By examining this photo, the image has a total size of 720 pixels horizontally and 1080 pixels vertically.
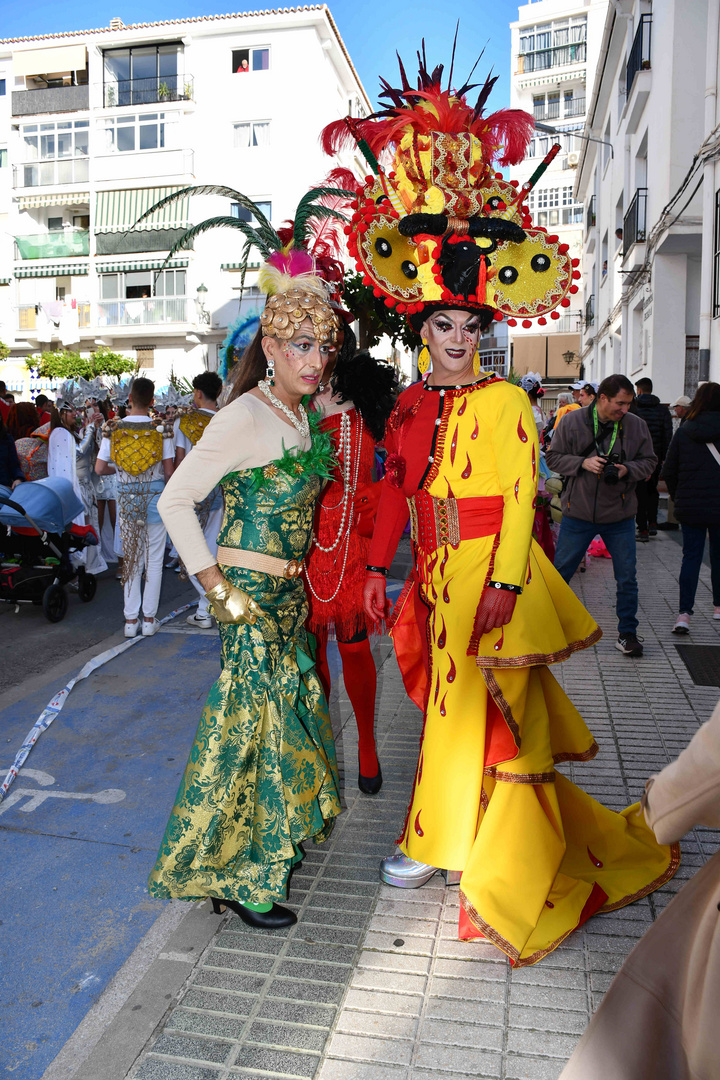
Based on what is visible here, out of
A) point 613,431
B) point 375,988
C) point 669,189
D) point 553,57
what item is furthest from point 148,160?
point 375,988

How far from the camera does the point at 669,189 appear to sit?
1489 centimetres

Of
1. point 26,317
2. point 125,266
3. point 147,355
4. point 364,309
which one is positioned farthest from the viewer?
point 26,317

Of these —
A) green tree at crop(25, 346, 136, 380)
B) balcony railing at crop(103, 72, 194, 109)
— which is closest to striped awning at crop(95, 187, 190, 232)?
balcony railing at crop(103, 72, 194, 109)

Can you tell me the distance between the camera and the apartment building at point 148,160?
3206 centimetres

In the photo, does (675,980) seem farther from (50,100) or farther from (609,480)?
(50,100)

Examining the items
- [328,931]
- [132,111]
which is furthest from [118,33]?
[328,931]

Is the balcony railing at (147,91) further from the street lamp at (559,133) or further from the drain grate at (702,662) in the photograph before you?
the drain grate at (702,662)

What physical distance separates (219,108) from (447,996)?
120ft

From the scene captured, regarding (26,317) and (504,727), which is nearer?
(504,727)

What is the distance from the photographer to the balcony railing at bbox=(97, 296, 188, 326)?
33628 millimetres

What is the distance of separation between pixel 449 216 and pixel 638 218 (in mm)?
17757

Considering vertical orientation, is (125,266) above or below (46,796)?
above

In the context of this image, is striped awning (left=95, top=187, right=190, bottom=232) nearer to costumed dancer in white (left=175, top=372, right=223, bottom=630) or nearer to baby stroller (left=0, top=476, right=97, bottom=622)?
baby stroller (left=0, top=476, right=97, bottom=622)

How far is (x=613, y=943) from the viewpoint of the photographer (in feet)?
8.61
